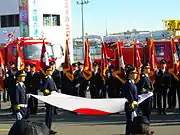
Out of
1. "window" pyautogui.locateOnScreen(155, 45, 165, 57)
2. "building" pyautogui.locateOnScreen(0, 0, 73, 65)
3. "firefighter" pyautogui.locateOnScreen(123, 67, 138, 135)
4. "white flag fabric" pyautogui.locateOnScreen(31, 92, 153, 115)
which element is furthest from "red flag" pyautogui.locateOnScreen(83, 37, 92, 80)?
"building" pyautogui.locateOnScreen(0, 0, 73, 65)

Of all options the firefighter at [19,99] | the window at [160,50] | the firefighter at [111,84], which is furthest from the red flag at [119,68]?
the window at [160,50]

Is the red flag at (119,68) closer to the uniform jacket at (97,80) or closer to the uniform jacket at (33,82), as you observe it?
the uniform jacket at (97,80)

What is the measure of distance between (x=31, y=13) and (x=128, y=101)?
98.9 feet

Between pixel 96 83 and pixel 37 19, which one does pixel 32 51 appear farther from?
pixel 37 19

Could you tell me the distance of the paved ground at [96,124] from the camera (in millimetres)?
10531

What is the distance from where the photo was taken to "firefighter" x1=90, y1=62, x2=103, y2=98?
14.8 m

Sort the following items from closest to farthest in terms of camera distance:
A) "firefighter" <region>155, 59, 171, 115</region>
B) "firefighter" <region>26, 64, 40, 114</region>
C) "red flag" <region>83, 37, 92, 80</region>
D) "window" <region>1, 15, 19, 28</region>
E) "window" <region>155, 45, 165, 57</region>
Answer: "firefighter" <region>155, 59, 171, 115</region>
"firefighter" <region>26, 64, 40, 114</region>
"red flag" <region>83, 37, 92, 80</region>
"window" <region>155, 45, 165, 57</region>
"window" <region>1, 15, 19, 28</region>

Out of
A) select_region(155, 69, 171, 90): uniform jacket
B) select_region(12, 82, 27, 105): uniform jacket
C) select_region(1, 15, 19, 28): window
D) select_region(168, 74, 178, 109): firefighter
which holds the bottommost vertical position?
select_region(168, 74, 178, 109): firefighter

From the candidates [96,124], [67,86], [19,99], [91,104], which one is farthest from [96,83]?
→ [19,99]

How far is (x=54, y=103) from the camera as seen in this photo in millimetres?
9758

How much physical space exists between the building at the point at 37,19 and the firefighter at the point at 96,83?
22552 millimetres

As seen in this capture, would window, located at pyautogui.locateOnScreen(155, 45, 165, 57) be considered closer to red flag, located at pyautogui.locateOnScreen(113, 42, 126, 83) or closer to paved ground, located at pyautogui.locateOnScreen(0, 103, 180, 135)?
red flag, located at pyautogui.locateOnScreen(113, 42, 126, 83)

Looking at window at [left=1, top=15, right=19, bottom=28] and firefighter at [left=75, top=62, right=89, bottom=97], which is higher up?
window at [left=1, top=15, right=19, bottom=28]

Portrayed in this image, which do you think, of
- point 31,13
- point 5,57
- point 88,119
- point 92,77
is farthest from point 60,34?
point 88,119
